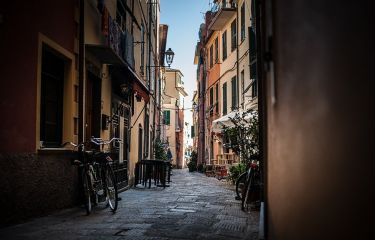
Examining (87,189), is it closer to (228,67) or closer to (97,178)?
(97,178)

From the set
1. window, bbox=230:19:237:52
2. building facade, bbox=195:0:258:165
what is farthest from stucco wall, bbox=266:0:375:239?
window, bbox=230:19:237:52

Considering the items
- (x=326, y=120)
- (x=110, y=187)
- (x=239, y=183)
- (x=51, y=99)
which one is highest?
(x=51, y=99)

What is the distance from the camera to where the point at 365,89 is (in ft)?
5.14

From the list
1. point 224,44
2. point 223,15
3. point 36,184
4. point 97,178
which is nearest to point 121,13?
point 97,178

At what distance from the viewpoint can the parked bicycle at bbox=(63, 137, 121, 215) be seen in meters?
7.70

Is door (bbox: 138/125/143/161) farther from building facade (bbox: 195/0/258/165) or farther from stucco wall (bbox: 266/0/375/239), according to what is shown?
stucco wall (bbox: 266/0/375/239)

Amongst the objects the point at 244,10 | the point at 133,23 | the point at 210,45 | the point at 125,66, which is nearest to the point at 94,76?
the point at 125,66

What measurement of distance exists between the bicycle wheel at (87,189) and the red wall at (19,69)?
3.29 feet

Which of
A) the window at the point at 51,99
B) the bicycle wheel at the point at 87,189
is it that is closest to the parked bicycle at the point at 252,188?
the bicycle wheel at the point at 87,189

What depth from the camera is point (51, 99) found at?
8.33 m

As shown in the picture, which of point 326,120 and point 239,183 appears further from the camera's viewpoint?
point 239,183

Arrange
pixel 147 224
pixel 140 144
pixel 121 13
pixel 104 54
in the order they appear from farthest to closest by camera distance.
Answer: pixel 140 144 → pixel 121 13 → pixel 104 54 → pixel 147 224

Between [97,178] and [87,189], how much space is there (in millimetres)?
611

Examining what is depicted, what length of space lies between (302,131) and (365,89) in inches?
35.1
